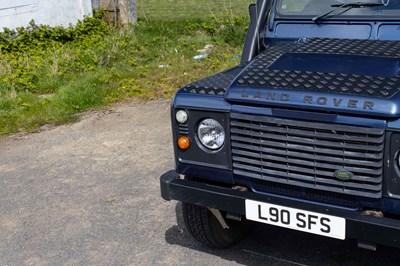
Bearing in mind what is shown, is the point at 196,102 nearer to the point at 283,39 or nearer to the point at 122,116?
the point at 283,39

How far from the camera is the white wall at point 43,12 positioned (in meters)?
10.8

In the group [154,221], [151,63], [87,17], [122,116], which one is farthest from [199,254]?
Answer: [87,17]

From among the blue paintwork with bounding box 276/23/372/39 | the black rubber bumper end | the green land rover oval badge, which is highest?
the blue paintwork with bounding box 276/23/372/39

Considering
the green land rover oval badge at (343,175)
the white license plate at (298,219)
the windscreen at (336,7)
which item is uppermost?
the windscreen at (336,7)

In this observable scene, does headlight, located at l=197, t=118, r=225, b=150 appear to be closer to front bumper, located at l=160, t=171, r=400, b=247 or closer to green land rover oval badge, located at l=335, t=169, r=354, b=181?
front bumper, located at l=160, t=171, r=400, b=247

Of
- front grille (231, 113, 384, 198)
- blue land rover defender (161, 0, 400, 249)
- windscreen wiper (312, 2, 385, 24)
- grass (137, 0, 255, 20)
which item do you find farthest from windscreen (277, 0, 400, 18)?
grass (137, 0, 255, 20)

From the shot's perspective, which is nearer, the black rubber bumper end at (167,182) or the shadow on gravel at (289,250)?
the black rubber bumper end at (167,182)

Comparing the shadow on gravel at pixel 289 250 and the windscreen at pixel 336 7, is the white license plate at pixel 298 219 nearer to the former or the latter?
the shadow on gravel at pixel 289 250

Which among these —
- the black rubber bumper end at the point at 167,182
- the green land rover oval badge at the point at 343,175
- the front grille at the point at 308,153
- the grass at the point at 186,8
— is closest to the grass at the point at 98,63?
the grass at the point at 186,8

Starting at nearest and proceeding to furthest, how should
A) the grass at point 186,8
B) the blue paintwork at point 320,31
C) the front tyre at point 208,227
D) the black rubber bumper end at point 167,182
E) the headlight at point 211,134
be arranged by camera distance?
the headlight at point 211,134 < the black rubber bumper end at point 167,182 < the front tyre at point 208,227 < the blue paintwork at point 320,31 < the grass at point 186,8

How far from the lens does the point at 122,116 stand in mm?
7660

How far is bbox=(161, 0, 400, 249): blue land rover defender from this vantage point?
327 cm

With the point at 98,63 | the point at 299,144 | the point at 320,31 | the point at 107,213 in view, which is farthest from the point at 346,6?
the point at 98,63

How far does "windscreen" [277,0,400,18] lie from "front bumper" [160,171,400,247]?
1.60 m
